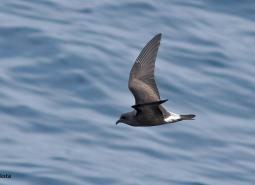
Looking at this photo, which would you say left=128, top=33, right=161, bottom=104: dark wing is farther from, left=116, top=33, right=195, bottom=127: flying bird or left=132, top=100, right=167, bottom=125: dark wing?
left=132, top=100, right=167, bottom=125: dark wing

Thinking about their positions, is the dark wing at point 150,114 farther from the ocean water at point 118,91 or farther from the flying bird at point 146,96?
the ocean water at point 118,91

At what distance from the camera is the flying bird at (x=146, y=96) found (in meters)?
13.9

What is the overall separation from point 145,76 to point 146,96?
516 mm

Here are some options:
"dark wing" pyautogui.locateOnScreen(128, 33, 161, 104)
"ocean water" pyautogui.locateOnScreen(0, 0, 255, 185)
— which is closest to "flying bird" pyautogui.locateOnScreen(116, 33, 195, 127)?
"dark wing" pyautogui.locateOnScreen(128, 33, 161, 104)

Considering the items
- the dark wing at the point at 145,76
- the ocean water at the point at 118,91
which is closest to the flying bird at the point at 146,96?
the dark wing at the point at 145,76

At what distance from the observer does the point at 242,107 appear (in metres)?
18.9

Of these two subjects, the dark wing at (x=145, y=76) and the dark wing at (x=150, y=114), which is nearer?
the dark wing at (x=150, y=114)

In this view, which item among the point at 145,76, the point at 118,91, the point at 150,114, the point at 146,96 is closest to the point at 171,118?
the point at 150,114

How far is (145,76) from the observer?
49.0ft

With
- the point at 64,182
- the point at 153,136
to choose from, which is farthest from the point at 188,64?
the point at 64,182

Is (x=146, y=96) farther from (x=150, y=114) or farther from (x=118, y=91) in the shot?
(x=118, y=91)

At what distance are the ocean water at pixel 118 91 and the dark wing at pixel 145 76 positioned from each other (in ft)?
6.39

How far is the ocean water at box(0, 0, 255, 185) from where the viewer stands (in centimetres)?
1697

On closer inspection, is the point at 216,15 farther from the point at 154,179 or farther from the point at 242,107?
the point at 154,179
